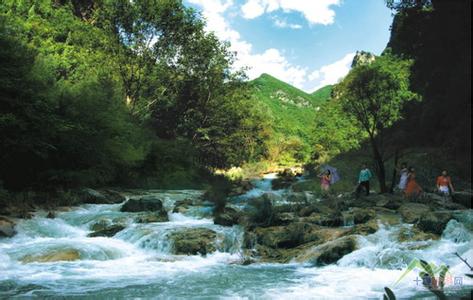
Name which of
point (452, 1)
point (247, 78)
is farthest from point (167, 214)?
point (247, 78)

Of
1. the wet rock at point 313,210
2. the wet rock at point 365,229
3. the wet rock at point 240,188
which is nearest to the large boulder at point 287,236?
the wet rock at point 365,229

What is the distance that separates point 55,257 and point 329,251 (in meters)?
6.87

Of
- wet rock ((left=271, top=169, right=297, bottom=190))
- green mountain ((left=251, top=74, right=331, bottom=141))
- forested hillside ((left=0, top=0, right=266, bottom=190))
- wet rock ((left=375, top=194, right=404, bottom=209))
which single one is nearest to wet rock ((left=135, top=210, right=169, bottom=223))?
forested hillside ((left=0, top=0, right=266, bottom=190))

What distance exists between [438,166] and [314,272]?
2299cm

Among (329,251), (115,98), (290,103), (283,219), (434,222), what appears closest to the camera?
(329,251)

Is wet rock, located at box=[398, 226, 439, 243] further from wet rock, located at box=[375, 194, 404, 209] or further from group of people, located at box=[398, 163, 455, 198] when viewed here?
group of people, located at box=[398, 163, 455, 198]

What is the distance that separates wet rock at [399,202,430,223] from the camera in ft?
43.1

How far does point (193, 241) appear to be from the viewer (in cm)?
1188

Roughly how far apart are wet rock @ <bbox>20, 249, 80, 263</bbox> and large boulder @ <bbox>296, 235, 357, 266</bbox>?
5.75 meters

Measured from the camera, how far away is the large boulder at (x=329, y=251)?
10398mm

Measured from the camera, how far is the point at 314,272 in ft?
31.1

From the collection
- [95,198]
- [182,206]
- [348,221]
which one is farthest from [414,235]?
[95,198]

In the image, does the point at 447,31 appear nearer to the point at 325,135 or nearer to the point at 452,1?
the point at 452,1

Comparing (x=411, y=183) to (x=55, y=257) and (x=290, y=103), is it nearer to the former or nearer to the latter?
(x=55, y=257)
